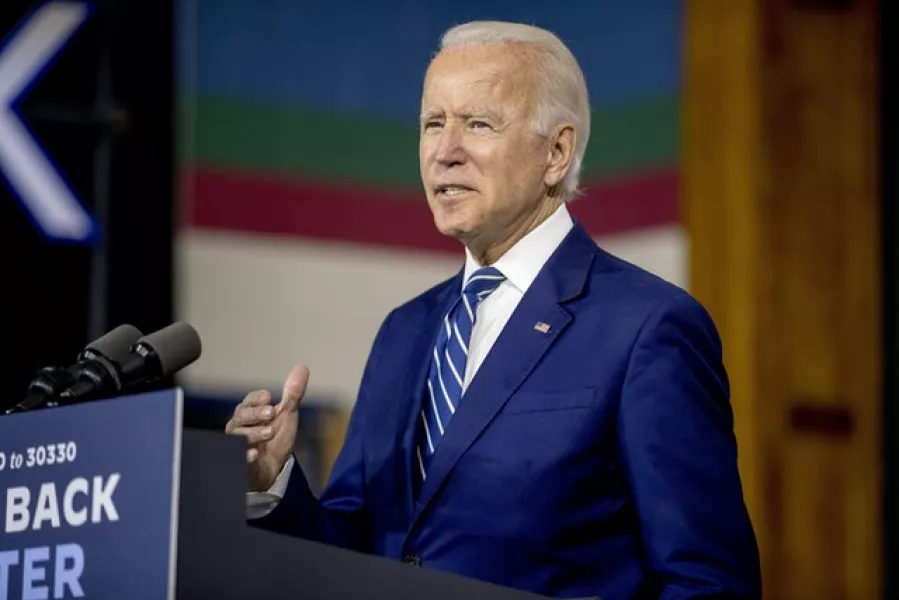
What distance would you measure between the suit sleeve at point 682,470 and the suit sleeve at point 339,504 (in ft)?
1.37

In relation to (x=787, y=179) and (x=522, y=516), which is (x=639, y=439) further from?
(x=787, y=179)

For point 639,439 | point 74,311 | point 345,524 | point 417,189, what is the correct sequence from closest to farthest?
1. point 639,439
2. point 345,524
3. point 74,311
4. point 417,189

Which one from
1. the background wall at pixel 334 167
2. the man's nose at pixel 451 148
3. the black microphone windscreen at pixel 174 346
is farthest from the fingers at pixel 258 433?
the background wall at pixel 334 167

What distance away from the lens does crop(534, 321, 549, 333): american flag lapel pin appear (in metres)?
2.16

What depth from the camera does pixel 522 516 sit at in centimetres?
202

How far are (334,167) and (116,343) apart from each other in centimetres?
340

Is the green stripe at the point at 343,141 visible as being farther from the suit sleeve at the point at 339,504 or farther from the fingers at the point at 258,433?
the fingers at the point at 258,433

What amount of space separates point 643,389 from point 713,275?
291 cm

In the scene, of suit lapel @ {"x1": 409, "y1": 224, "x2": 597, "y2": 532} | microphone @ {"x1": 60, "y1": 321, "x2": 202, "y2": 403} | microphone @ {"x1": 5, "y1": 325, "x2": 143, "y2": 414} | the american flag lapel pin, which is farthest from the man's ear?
microphone @ {"x1": 5, "y1": 325, "x2": 143, "y2": 414}

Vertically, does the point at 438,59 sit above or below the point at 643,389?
above

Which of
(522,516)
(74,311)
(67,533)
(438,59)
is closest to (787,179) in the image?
(74,311)

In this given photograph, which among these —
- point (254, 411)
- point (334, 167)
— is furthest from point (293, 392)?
point (334, 167)

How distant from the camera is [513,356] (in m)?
2.14

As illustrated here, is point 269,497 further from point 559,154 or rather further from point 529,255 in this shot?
point 559,154
